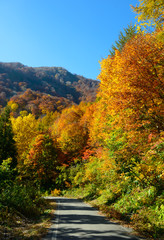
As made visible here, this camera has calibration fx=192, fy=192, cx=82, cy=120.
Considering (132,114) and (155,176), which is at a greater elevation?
(132,114)

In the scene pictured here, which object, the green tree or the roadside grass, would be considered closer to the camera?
the roadside grass

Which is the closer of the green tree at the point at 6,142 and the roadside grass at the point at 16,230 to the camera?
the roadside grass at the point at 16,230

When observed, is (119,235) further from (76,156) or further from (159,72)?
(76,156)

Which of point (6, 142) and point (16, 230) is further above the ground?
point (6, 142)

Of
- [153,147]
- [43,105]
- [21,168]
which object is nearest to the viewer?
[153,147]

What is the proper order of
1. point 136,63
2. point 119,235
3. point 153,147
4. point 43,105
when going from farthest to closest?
point 43,105, point 136,63, point 153,147, point 119,235

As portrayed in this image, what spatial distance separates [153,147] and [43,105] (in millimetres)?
88217

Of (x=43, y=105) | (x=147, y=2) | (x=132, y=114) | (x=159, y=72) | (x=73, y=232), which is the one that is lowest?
(x=73, y=232)

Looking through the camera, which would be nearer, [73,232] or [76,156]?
[73,232]

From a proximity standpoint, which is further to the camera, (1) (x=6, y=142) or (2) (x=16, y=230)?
(1) (x=6, y=142)

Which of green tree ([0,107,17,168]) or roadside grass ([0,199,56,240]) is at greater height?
green tree ([0,107,17,168])

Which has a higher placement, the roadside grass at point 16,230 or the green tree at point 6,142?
the green tree at point 6,142

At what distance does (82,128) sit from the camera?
43.1m

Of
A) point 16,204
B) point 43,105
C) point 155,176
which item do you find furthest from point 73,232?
point 43,105
